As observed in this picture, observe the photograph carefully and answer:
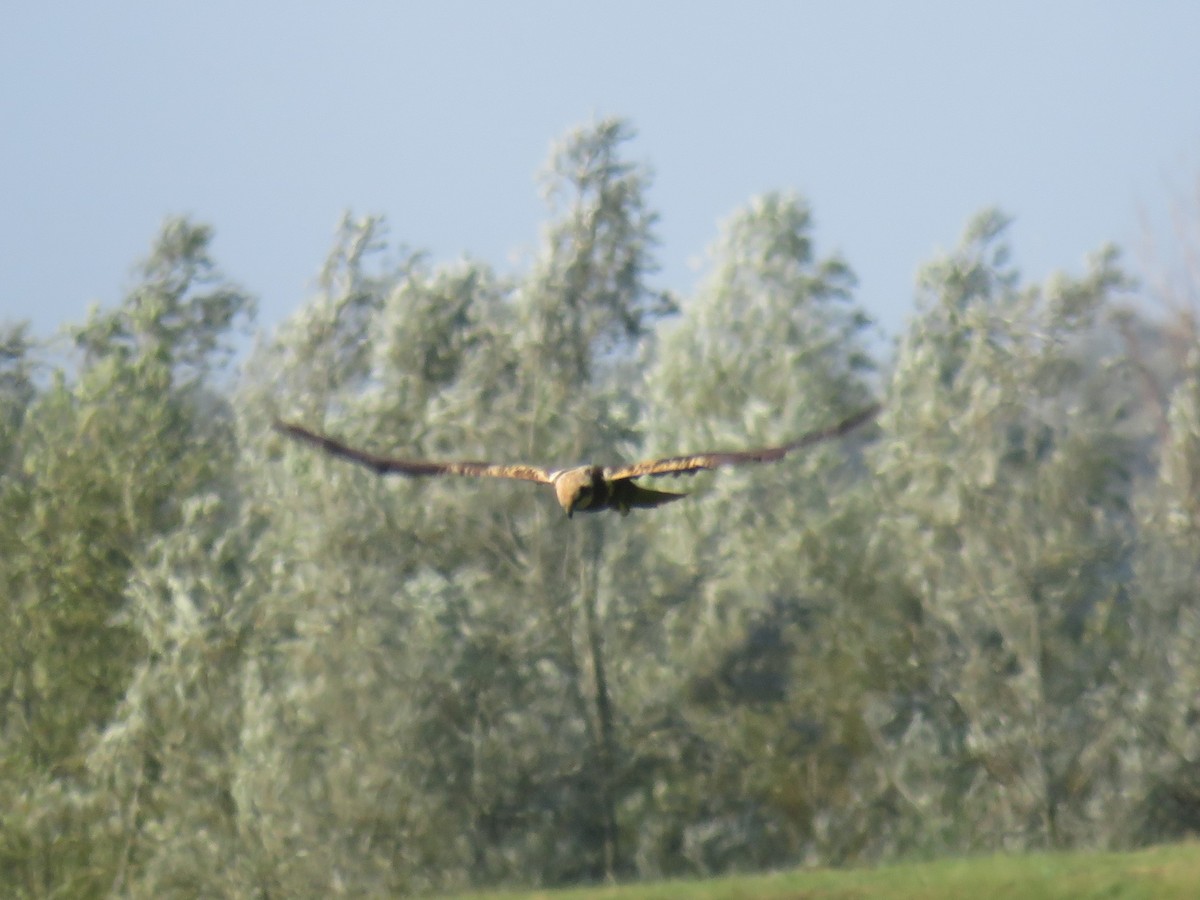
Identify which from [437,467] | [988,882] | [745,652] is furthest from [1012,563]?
[437,467]

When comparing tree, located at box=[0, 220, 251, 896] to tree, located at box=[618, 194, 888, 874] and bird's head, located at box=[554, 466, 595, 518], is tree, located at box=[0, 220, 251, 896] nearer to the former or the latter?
tree, located at box=[618, 194, 888, 874]

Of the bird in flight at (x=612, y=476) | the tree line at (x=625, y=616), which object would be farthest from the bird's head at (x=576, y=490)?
the tree line at (x=625, y=616)

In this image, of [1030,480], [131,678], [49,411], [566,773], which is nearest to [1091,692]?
[1030,480]

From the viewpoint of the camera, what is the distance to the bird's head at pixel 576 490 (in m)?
5.90

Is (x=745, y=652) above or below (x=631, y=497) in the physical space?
above

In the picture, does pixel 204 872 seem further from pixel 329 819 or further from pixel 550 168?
pixel 550 168

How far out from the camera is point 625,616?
2720cm

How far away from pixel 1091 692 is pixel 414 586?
903cm

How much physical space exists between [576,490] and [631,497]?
0.21m

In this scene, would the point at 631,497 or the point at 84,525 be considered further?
the point at 84,525

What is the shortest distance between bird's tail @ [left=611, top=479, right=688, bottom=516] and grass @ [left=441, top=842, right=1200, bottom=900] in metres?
12.2

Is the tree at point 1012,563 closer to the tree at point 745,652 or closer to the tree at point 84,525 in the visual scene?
the tree at point 745,652

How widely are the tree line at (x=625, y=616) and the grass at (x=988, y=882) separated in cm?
655

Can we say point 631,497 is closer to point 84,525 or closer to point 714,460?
point 714,460
